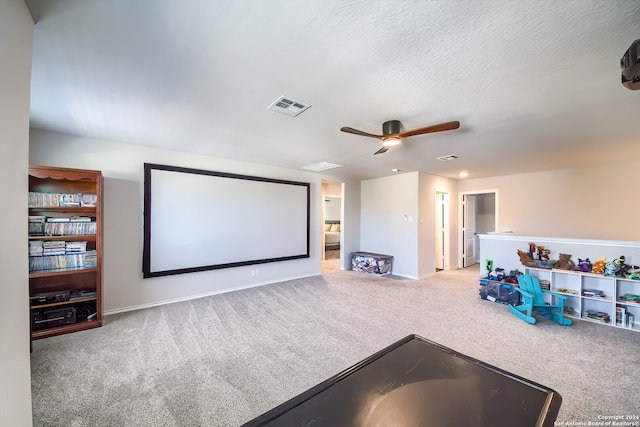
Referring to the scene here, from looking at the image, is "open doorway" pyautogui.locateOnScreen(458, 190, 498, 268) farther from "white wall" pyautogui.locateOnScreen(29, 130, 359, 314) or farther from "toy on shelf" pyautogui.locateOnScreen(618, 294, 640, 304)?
"white wall" pyautogui.locateOnScreen(29, 130, 359, 314)

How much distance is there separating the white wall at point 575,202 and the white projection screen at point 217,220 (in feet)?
16.3

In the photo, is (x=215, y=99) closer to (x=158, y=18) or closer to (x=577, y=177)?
(x=158, y=18)

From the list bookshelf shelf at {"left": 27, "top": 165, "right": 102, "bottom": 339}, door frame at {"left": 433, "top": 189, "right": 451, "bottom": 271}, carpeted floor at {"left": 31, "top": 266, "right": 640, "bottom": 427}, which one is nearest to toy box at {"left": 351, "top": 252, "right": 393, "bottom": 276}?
door frame at {"left": 433, "top": 189, "right": 451, "bottom": 271}

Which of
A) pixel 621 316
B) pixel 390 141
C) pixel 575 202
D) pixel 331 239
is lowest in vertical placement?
pixel 621 316

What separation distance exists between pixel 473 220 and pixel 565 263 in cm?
358

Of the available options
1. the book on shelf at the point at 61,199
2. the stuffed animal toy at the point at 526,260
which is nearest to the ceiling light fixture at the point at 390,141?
the stuffed animal toy at the point at 526,260

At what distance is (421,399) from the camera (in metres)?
1.01

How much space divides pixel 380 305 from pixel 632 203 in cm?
505

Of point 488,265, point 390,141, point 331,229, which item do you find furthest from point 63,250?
point 331,229

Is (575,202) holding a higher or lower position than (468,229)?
higher

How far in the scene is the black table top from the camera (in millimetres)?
901

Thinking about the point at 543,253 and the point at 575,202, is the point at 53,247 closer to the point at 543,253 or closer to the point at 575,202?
the point at 543,253

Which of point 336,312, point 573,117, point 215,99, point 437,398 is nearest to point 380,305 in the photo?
point 336,312

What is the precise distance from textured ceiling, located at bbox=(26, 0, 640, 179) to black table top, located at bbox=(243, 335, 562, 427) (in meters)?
1.87
